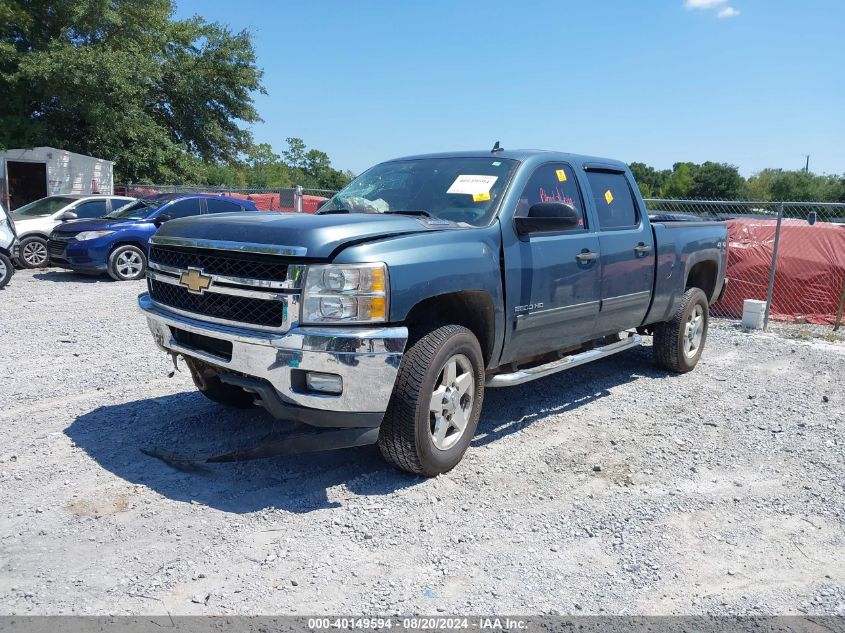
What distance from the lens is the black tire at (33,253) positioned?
553 inches

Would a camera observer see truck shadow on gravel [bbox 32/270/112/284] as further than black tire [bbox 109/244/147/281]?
Yes

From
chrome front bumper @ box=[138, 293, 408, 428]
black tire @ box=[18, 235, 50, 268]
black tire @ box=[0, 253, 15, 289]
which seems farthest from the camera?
black tire @ box=[18, 235, 50, 268]

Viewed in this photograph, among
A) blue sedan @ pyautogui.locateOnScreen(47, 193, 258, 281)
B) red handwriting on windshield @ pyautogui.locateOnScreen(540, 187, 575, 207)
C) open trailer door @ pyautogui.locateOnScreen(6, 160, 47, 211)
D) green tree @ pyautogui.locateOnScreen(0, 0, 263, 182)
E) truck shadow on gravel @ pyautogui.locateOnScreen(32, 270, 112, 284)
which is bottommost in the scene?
truck shadow on gravel @ pyautogui.locateOnScreen(32, 270, 112, 284)

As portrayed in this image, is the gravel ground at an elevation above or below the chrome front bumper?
below

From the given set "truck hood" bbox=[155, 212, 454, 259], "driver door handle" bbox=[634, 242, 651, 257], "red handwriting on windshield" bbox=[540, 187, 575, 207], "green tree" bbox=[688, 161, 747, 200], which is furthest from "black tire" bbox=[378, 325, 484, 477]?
"green tree" bbox=[688, 161, 747, 200]

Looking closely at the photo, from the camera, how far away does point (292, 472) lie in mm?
4309

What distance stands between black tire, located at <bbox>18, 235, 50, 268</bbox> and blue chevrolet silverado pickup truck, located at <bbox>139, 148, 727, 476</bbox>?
11.1m

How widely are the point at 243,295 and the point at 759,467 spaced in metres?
3.61

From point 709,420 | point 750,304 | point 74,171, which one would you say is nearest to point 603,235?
point 709,420

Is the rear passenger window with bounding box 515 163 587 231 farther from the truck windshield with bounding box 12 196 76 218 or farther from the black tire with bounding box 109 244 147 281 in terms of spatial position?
the truck windshield with bounding box 12 196 76 218

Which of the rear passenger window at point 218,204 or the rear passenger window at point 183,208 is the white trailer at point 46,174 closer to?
the rear passenger window at point 183,208

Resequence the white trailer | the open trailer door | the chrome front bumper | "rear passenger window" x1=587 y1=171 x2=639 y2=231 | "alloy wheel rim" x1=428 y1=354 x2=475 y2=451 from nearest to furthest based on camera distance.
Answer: the chrome front bumper → "alloy wheel rim" x1=428 y1=354 x2=475 y2=451 → "rear passenger window" x1=587 y1=171 x2=639 y2=231 → the white trailer → the open trailer door

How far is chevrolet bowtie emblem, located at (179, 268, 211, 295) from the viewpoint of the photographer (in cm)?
402

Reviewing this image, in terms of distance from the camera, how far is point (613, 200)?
5.88m
